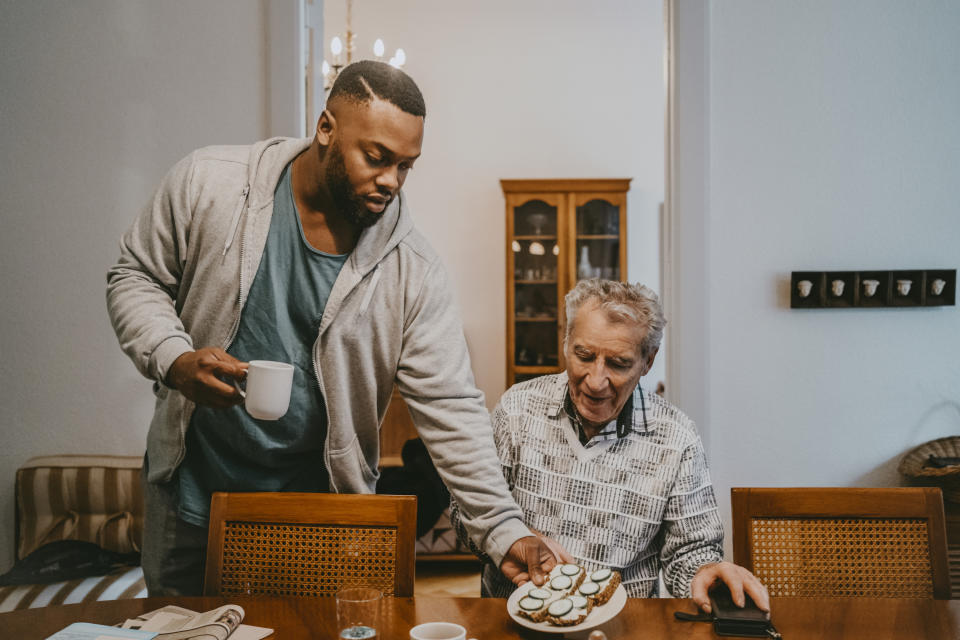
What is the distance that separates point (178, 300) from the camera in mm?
1445

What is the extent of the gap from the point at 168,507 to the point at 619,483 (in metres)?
0.97

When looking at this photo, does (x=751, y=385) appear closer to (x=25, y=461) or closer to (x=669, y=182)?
(x=669, y=182)

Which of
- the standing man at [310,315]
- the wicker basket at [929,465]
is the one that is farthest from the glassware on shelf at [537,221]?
the standing man at [310,315]

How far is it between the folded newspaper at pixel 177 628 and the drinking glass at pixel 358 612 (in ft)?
0.56

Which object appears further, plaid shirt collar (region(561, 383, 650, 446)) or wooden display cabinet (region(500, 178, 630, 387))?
wooden display cabinet (region(500, 178, 630, 387))

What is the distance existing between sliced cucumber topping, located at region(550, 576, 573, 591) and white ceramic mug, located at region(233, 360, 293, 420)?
0.53 meters

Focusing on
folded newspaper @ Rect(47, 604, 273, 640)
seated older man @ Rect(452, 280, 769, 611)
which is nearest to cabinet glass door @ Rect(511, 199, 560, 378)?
seated older man @ Rect(452, 280, 769, 611)

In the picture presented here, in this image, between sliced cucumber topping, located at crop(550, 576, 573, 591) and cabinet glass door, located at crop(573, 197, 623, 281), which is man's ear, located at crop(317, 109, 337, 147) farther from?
cabinet glass door, located at crop(573, 197, 623, 281)

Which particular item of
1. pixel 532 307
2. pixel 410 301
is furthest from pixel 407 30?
pixel 410 301

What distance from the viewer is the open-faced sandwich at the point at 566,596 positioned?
1118mm

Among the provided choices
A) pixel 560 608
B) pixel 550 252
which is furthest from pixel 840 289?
pixel 550 252

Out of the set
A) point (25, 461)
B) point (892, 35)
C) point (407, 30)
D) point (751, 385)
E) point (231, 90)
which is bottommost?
point (25, 461)

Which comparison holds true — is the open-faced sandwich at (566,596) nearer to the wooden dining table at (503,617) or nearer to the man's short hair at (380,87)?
the wooden dining table at (503,617)

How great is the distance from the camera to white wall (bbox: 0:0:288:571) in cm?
239
